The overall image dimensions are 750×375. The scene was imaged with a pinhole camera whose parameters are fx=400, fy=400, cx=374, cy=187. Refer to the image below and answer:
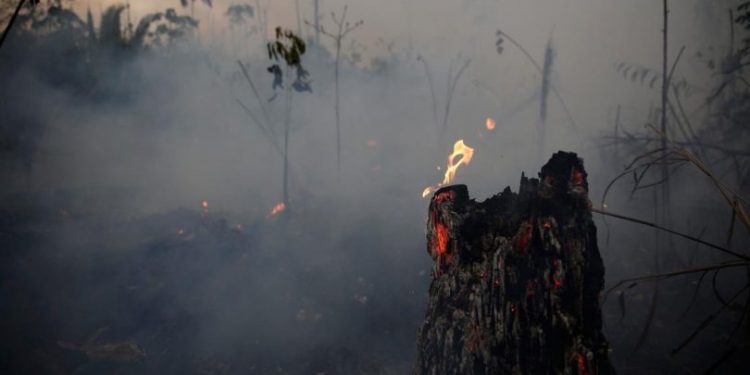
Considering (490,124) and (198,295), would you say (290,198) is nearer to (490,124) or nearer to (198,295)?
(198,295)

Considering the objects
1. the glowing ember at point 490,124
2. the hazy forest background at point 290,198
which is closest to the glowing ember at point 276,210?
the hazy forest background at point 290,198

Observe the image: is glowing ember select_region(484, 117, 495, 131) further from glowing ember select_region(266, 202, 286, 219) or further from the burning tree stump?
the burning tree stump

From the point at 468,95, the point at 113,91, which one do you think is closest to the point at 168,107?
the point at 113,91

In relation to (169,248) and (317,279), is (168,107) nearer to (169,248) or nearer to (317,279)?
(169,248)

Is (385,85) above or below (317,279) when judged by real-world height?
above

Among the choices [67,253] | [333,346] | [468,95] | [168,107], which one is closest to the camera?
[333,346]

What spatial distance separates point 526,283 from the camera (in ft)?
9.39

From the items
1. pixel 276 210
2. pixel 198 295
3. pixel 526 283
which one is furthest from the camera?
pixel 276 210

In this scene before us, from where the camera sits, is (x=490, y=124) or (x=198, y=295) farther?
(x=490, y=124)

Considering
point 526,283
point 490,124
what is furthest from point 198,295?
point 490,124

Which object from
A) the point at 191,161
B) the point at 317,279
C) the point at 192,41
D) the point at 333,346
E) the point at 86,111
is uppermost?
the point at 192,41

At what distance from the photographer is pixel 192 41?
72.3 ft

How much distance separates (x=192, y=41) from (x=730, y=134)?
23493 mm

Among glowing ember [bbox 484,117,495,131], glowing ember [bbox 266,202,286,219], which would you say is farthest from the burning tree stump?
glowing ember [bbox 484,117,495,131]
